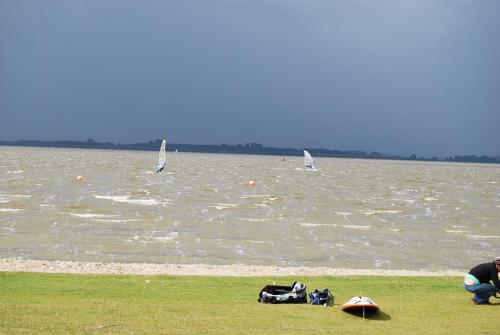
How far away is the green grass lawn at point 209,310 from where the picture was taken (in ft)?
43.2

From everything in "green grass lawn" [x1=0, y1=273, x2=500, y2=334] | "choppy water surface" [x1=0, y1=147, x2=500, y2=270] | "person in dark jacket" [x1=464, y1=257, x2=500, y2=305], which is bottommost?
"choppy water surface" [x1=0, y1=147, x2=500, y2=270]

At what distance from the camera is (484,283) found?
16.2 meters

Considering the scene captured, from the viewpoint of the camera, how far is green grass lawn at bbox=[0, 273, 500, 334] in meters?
13.2

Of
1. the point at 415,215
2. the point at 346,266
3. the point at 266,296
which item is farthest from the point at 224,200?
the point at 266,296

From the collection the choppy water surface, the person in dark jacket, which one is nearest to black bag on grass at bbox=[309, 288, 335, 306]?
the person in dark jacket

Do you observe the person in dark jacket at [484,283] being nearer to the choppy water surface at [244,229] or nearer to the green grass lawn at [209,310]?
the green grass lawn at [209,310]

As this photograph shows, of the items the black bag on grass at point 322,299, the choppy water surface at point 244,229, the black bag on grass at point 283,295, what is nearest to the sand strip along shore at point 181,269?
the choppy water surface at point 244,229

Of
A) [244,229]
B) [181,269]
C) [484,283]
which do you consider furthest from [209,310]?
[244,229]

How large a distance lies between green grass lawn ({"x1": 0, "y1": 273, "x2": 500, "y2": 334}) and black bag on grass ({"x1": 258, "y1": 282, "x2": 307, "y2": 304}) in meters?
0.32

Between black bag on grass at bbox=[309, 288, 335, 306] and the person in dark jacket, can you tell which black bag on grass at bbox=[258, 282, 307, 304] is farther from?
the person in dark jacket

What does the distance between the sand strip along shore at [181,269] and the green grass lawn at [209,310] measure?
3506 millimetres

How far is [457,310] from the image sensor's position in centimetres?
1538

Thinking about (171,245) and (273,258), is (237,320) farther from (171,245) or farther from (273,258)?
(171,245)

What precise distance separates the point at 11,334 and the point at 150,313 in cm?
313
